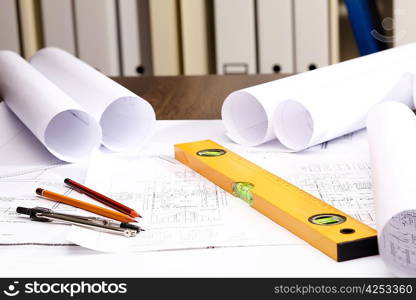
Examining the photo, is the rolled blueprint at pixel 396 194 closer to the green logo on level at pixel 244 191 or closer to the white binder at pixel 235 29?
the green logo on level at pixel 244 191

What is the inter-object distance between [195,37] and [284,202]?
1.38 m

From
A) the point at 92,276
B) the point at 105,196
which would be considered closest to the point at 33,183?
the point at 105,196

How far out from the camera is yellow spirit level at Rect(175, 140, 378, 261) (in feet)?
2.15

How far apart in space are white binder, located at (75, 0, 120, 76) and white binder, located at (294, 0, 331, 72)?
46 centimetres

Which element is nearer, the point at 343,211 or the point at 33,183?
the point at 343,211

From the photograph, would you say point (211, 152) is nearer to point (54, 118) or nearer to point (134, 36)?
point (54, 118)

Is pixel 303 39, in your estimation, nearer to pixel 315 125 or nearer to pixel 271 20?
pixel 271 20

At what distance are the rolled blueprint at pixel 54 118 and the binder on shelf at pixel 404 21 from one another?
1084mm

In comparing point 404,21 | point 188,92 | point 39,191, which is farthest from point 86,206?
point 404,21

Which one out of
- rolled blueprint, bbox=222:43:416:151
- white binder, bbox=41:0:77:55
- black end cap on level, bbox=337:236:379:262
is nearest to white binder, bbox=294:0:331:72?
white binder, bbox=41:0:77:55

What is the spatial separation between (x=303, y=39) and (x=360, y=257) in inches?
55.5

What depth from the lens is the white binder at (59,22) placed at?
2027 mm

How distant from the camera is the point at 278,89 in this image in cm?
102

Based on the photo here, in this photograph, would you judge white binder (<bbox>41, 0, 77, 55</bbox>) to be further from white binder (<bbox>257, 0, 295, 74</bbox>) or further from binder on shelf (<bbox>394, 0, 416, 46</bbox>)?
binder on shelf (<bbox>394, 0, 416, 46</bbox>)
